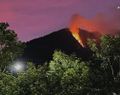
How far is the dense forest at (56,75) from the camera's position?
48656 mm

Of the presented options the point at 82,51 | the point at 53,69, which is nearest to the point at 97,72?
the point at 53,69

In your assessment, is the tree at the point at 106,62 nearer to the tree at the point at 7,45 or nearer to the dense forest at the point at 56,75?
the dense forest at the point at 56,75

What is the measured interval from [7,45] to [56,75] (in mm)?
7042

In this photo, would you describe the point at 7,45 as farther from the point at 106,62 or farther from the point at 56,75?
the point at 106,62

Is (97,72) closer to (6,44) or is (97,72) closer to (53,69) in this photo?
(53,69)

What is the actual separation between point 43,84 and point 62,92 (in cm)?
251

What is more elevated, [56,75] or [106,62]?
[106,62]

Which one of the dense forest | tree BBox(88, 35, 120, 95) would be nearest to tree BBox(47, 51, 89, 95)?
the dense forest

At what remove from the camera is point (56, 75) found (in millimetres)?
50344

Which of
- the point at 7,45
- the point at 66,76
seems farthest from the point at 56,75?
the point at 7,45

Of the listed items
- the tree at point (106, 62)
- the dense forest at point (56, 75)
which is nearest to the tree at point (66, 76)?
the dense forest at point (56, 75)

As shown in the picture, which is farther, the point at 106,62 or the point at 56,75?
the point at 106,62

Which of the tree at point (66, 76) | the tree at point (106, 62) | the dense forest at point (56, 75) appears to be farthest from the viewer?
the tree at point (106, 62)

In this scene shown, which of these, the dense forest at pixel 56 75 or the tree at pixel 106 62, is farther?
the tree at pixel 106 62
